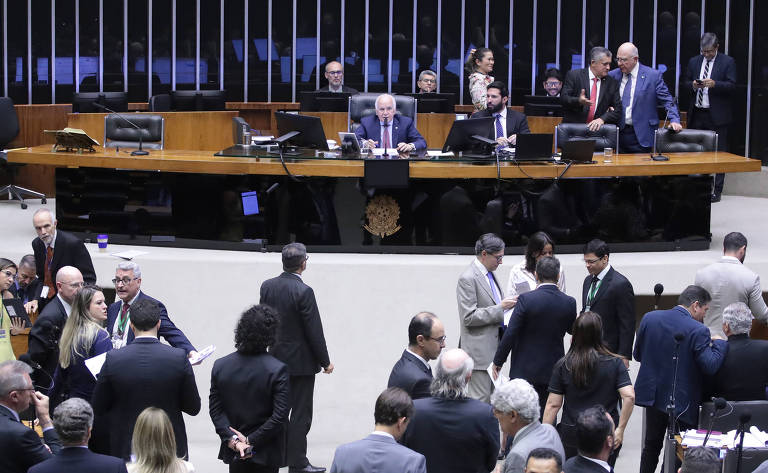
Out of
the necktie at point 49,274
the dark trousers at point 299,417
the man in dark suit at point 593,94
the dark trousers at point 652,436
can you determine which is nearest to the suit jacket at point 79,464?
the dark trousers at point 299,417

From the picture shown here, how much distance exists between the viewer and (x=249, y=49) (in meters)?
14.7

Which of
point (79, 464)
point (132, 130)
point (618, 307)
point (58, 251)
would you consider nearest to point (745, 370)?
point (618, 307)

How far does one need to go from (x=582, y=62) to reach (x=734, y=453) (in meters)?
9.53

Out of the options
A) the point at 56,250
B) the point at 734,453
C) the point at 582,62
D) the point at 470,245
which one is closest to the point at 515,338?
the point at 734,453

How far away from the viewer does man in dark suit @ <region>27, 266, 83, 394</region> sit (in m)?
5.96

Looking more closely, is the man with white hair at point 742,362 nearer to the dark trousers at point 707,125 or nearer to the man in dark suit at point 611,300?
the man in dark suit at point 611,300

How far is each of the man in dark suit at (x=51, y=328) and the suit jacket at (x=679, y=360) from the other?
299 cm

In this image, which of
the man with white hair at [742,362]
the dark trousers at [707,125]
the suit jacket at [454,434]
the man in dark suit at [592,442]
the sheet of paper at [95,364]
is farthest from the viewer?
the dark trousers at [707,125]

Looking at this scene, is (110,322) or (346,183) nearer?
(110,322)

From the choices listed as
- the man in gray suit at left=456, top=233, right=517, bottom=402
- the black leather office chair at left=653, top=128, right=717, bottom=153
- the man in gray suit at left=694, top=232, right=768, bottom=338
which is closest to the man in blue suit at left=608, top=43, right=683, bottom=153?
the black leather office chair at left=653, top=128, right=717, bottom=153

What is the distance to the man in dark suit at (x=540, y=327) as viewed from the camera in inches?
236

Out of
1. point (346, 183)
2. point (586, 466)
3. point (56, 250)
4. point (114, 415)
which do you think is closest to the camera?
point (586, 466)

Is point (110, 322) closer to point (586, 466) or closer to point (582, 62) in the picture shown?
point (586, 466)

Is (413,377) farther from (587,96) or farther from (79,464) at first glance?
(587,96)
